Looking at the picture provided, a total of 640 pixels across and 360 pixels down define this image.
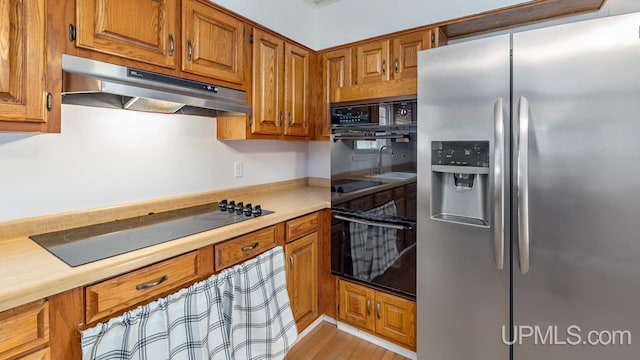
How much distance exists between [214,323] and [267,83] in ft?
4.84

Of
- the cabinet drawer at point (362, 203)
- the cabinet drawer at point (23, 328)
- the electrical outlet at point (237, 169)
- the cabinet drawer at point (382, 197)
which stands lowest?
the cabinet drawer at point (23, 328)

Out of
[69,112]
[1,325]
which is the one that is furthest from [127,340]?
[69,112]

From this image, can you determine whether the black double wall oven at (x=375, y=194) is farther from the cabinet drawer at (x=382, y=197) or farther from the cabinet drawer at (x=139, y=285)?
the cabinet drawer at (x=139, y=285)

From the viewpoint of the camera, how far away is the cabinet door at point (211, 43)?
1.56 m

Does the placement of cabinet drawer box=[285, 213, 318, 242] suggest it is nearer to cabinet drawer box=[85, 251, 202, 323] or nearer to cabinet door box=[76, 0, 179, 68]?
cabinet drawer box=[85, 251, 202, 323]

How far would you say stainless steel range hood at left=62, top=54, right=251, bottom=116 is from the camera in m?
1.15

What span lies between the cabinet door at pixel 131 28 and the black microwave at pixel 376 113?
3.46 ft

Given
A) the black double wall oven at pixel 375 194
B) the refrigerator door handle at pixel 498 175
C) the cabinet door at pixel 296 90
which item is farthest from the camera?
the cabinet door at pixel 296 90

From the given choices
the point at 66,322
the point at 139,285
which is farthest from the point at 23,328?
the point at 139,285

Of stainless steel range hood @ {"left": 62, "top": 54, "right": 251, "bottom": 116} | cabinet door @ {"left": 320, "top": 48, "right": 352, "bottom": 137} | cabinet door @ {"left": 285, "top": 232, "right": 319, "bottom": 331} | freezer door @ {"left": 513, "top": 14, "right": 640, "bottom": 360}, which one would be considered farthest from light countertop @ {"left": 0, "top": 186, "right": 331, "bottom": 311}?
freezer door @ {"left": 513, "top": 14, "right": 640, "bottom": 360}

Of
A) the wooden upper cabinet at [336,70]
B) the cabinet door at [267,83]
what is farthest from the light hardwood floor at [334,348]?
the wooden upper cabinet at [336,70]

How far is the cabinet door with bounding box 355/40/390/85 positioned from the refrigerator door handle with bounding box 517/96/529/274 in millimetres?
971

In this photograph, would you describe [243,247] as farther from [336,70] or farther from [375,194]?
[336,70]

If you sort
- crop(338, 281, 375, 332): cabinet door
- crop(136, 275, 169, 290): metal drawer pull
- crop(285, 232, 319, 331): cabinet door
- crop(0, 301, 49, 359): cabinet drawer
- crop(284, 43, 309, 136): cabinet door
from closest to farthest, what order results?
crop(0, 301, 49, 359): cabinet drawer < crop(136, 275, 169, 290): metal drawer pull < crop(285, 232, 319, 331): cabinet door < crop(338, 281, 375, 332): cabinet door < crop(284, 43, 309, 136): cabinet door
